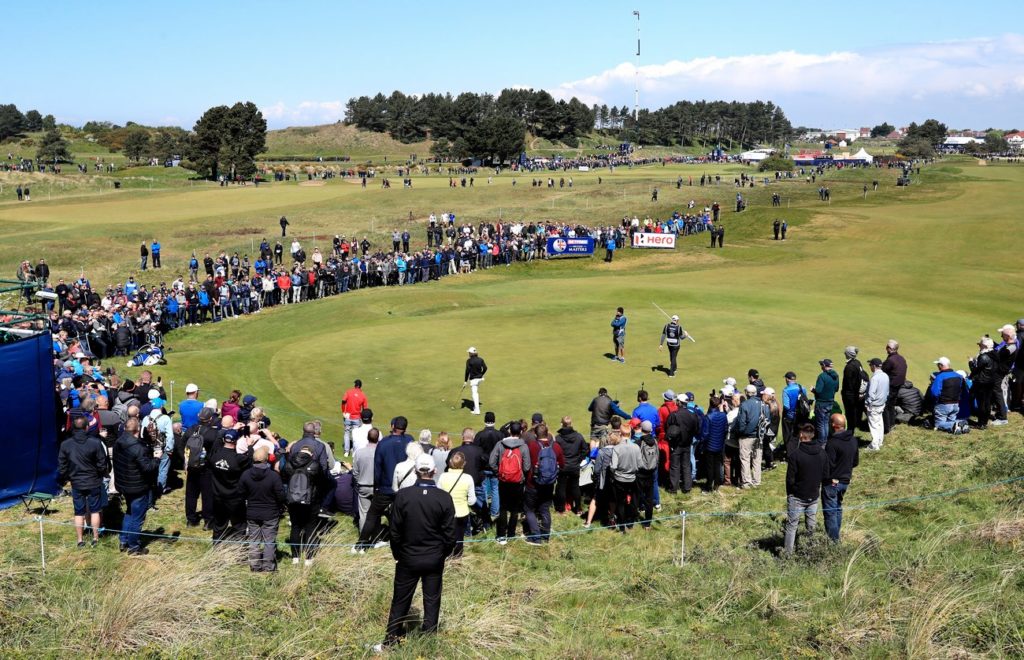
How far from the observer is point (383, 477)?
40.4ft

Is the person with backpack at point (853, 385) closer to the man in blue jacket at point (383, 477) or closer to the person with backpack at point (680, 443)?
the person with backpack at point (680, 443)

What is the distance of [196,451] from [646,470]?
7058 millimetres

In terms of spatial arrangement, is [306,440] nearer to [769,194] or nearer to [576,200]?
[576,200]

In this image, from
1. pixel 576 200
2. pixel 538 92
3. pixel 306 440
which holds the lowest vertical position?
pixel 306 440

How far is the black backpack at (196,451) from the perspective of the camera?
42.9 feet

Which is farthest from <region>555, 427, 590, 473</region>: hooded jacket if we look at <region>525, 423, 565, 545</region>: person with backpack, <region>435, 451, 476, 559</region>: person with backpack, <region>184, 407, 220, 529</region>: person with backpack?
<region>184, 407, 220, 529</region>: person with backpack

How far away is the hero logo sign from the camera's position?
53597mm

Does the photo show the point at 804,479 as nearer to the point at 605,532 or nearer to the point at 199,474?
the point at 605,532

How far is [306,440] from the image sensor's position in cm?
1207

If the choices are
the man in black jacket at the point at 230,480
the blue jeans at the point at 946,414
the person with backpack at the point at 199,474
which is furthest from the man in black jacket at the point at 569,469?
the blue jeans at the point at 946,414

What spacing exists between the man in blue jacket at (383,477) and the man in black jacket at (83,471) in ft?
12.2

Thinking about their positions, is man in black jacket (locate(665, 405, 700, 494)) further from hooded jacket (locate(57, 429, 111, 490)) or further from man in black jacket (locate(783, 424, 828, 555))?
hooded jacket (locate(57, 429, 111, 490))

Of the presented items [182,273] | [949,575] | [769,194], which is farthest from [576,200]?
[949,575]

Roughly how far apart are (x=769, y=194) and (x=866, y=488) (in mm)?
65036
